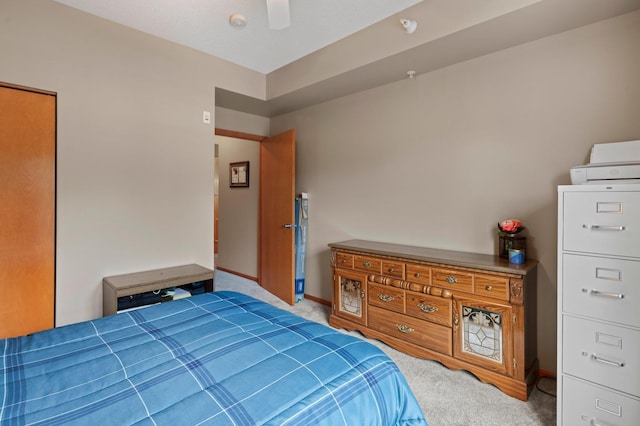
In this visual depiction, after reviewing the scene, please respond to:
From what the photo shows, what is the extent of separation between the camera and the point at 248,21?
8.61 ft

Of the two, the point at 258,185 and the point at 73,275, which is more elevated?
the point at 258,185

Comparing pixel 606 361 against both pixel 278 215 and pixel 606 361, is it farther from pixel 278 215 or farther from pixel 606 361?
pixel 278 215

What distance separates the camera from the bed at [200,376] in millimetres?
949

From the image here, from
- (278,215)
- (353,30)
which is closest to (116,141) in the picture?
(278,215)

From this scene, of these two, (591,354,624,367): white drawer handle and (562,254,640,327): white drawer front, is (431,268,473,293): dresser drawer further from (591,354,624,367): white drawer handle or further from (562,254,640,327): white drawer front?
(591,354,624,367): white drawer handle

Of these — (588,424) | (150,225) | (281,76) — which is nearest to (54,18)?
(150,225)

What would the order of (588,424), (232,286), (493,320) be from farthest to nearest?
(232,286), (493,320), (588,424)

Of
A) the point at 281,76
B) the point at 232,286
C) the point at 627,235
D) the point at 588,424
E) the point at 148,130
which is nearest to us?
the point at 627,235

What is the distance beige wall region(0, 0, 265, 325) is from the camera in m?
2.41

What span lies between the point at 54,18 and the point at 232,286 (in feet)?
11.1

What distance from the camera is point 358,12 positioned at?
2488mm

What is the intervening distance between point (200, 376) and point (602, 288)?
194cm

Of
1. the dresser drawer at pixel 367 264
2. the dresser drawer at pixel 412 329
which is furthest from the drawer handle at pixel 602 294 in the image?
the dresser drawer at pixel 367 264

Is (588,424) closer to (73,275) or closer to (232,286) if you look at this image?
(73,275)
